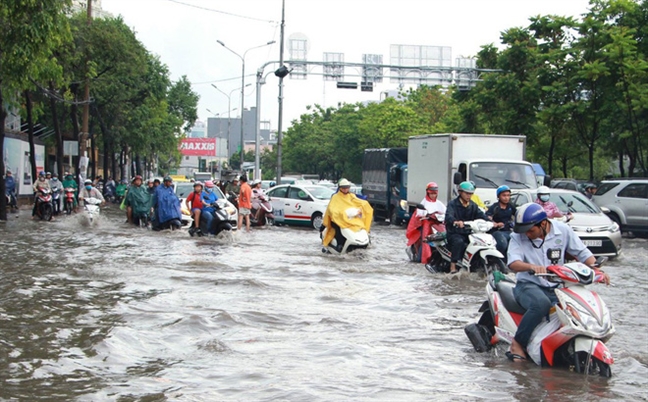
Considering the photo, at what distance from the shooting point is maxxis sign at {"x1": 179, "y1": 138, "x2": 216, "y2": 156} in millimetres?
130875

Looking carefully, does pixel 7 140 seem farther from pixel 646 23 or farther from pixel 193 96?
pixel 193 96

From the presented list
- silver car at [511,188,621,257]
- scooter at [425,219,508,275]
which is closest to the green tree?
scooter at [425,219,508,275]

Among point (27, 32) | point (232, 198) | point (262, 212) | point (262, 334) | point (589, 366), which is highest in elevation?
point (27, 32)

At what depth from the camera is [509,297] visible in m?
6.98

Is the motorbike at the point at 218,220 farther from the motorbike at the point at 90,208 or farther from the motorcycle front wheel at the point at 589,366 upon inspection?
the motorcycle front wheel at the point at 589,366

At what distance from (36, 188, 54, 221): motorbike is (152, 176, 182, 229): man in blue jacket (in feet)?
18.9

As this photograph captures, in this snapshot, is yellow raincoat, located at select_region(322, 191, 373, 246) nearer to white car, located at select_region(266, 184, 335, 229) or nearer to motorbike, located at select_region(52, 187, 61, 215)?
white car, located at select_region(266, 184, 335, 229)

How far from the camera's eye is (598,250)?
632 inches

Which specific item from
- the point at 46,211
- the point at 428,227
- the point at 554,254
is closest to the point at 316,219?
the point at 46,211

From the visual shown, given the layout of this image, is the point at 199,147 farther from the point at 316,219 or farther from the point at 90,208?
the point at 90,208

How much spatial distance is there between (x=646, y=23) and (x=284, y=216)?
16.2 meters

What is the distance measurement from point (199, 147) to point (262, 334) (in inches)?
4947

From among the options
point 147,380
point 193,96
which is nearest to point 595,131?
point 147,380

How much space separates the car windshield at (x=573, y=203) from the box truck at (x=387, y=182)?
1019 centimetres
